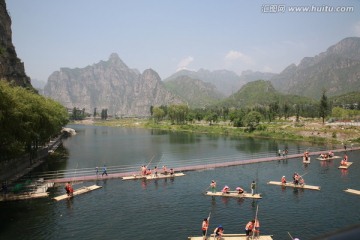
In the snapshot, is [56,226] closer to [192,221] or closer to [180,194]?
[192,221]

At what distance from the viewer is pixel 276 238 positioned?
31719 mm

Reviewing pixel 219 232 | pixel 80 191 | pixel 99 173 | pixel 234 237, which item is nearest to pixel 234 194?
pixel 234 237

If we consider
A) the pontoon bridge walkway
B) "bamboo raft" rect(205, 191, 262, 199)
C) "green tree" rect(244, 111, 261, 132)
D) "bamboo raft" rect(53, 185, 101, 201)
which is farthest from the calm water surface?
"green tree" rect(244, 111, 261, 132)

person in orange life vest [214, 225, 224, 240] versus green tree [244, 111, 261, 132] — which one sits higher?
green tree [244, 111, 261, 132]

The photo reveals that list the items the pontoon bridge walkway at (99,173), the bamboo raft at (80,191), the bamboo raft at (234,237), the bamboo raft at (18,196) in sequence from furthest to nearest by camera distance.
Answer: the pontoon bridge walkway at (99,173)
the bamboo raft at (80,191)
the bamboo raft at (18,196)
the bamboo raft at (234,237)

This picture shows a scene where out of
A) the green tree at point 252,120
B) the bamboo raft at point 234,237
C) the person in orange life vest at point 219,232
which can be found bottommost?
the bamboo raft at point 234,237

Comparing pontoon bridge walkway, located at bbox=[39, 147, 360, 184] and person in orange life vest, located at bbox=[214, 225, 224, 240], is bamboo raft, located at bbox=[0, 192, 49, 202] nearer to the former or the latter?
pontoon bridge walkway, located at bbox=[39, 147, 360, 184]

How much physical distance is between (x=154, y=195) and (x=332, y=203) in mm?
23729

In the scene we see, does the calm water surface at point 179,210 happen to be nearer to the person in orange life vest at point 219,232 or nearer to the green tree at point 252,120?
the person in orange life vest at point 219,232

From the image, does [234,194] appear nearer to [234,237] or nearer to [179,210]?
[179,210]

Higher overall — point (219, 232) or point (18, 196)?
point (18, 196)

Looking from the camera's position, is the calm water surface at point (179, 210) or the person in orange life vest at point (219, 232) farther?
the calm water surface at point (179, 210)

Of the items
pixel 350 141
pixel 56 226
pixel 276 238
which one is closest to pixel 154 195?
pixel 56 226

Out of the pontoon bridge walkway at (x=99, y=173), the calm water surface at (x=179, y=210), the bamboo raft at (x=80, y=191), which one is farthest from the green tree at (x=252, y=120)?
the bamboo raft at (x=80, y=191)
